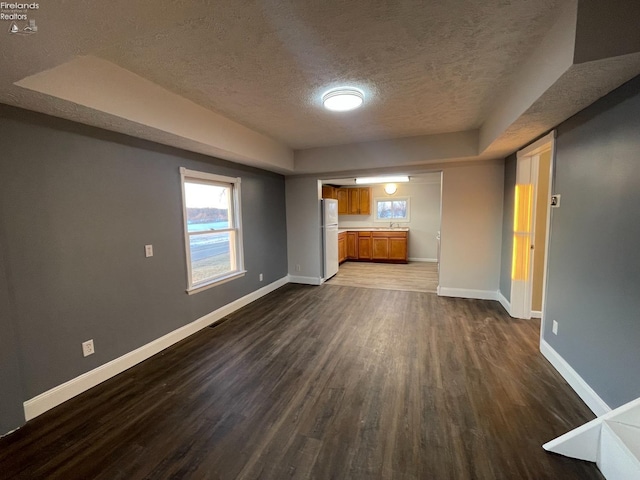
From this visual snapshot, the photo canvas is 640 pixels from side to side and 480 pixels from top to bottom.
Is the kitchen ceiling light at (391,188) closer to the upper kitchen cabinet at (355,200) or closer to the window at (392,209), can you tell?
the window at (392,209)

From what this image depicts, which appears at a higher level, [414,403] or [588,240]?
[588,240]

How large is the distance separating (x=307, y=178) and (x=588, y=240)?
4.16m

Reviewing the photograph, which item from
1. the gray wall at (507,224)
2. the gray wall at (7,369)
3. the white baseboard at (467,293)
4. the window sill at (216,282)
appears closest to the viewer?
the gray wall at (7,369)

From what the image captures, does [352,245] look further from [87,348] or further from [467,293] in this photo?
[87,348]

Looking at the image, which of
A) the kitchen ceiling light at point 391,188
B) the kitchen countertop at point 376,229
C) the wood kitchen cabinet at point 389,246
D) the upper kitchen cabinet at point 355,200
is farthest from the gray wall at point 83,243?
the kitchen ceiling light at point 391,188

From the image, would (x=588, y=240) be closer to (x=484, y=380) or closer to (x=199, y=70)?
(x=484, y=380)

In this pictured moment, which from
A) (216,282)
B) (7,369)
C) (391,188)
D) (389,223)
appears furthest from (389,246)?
(7,369)

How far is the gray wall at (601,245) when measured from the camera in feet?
5.26

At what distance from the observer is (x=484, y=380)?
230 cm

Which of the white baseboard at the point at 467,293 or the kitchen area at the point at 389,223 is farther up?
the kitchen area at the point at 389,223

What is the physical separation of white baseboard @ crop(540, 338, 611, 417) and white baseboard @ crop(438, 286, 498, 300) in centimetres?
172

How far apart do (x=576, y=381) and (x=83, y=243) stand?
13.7ft

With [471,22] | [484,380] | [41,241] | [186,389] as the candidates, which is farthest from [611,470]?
[41,241]

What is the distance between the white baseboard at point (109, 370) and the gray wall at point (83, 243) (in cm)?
6
